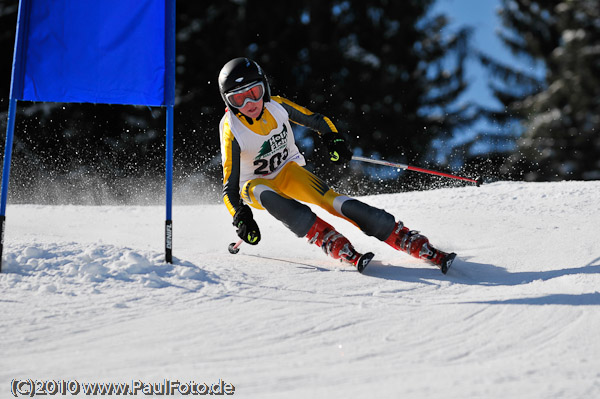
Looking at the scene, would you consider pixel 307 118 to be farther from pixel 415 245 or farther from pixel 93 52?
pixel 93 52

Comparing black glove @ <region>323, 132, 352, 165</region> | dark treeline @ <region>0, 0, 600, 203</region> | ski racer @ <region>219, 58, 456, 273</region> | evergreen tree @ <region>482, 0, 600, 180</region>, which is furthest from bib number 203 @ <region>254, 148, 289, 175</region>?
evergreen tree @ <region>482, 0, 600, 180</region>

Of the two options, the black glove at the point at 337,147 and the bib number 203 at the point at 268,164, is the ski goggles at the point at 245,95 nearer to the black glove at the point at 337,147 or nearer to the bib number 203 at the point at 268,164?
→ the bib number 203 at the point at 268,164

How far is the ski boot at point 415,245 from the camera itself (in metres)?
3.26

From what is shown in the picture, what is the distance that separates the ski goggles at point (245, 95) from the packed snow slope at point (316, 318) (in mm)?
886

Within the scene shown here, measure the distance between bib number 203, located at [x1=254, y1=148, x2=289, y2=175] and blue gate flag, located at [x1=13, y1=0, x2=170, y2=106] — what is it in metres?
0.65

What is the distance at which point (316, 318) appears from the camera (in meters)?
2.34

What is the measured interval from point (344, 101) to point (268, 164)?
12840mm

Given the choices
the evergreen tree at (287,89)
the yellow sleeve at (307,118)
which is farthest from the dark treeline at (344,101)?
the yellow sleeve at (307,118)

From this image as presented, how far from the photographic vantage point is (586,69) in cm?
1534

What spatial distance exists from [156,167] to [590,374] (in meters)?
13.8

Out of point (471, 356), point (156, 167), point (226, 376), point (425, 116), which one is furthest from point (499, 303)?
point (425, 116)

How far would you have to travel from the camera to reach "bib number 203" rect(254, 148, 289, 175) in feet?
11.5

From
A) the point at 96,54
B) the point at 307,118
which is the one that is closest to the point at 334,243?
the point at 307,118

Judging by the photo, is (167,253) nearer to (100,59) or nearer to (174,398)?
(100,59)
